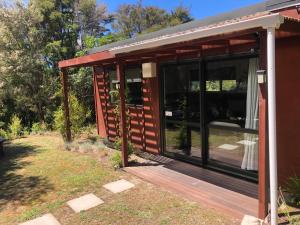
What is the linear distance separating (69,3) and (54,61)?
469cm

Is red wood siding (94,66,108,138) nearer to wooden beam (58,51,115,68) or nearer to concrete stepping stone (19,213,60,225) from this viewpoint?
wooden beam (58,51,115,68)

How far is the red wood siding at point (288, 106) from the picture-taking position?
4141 millimetres

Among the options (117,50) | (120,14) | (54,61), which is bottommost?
(117,50)

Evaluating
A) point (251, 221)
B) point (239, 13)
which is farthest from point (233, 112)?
point (251, 221)

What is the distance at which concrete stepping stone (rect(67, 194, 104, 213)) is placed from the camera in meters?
4.34

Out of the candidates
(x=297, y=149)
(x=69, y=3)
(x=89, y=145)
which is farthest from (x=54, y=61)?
(x=297, y=149)

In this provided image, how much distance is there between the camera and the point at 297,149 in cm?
422

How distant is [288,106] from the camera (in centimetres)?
427

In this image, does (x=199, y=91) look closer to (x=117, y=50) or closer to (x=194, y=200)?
(x=117, y=50)

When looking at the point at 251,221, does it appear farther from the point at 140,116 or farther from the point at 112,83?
the point at 112,83

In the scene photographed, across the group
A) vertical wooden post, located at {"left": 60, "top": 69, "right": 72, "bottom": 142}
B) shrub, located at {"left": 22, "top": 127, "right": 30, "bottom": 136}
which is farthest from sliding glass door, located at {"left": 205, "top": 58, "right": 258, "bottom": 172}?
shrub, located at {"left": 22, "top": 127, "right": 30, "bottom": 136}

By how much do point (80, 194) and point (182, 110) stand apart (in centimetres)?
278

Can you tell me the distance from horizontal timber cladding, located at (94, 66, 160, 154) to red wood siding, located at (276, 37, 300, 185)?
299cm

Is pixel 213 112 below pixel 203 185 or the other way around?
the other way around
